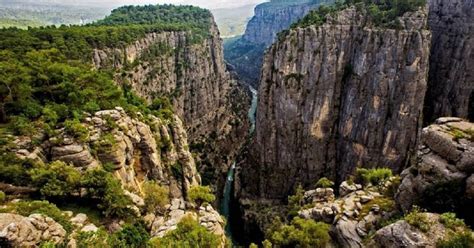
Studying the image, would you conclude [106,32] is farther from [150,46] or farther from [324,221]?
[324,221]

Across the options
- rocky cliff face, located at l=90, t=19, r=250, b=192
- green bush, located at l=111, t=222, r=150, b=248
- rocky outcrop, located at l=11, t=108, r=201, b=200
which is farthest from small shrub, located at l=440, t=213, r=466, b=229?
rocky cliff face, located at l=90, t=19, r=250, b=192

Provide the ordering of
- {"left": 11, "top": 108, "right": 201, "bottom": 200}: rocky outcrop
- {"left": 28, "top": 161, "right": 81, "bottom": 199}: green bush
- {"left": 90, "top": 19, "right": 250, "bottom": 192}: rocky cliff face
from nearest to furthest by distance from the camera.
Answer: {"left": 28, "top": 161, "right": 81, "bottom": 199}: green bush, {"left": 11, "top": 108, "right": 201, "bottom": 200}: rocky outcrop, {"left": 90, "top": 19, "right": 250, "bottom": 192}: rocky cliff face

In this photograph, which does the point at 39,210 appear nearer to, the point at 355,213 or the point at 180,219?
the point at 180,219

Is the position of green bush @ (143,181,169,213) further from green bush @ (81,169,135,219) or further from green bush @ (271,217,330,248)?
green bush @ (271,217,330,248)

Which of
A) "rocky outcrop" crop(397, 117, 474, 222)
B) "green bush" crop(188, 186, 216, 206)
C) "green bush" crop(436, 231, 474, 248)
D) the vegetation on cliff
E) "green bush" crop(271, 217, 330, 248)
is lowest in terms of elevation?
"green bush" crop(271, 217, 330, 248)

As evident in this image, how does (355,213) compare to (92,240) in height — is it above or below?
below

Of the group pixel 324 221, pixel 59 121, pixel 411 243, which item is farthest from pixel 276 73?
pixel 411 243

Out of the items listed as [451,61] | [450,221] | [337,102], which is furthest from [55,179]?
[451,61]
